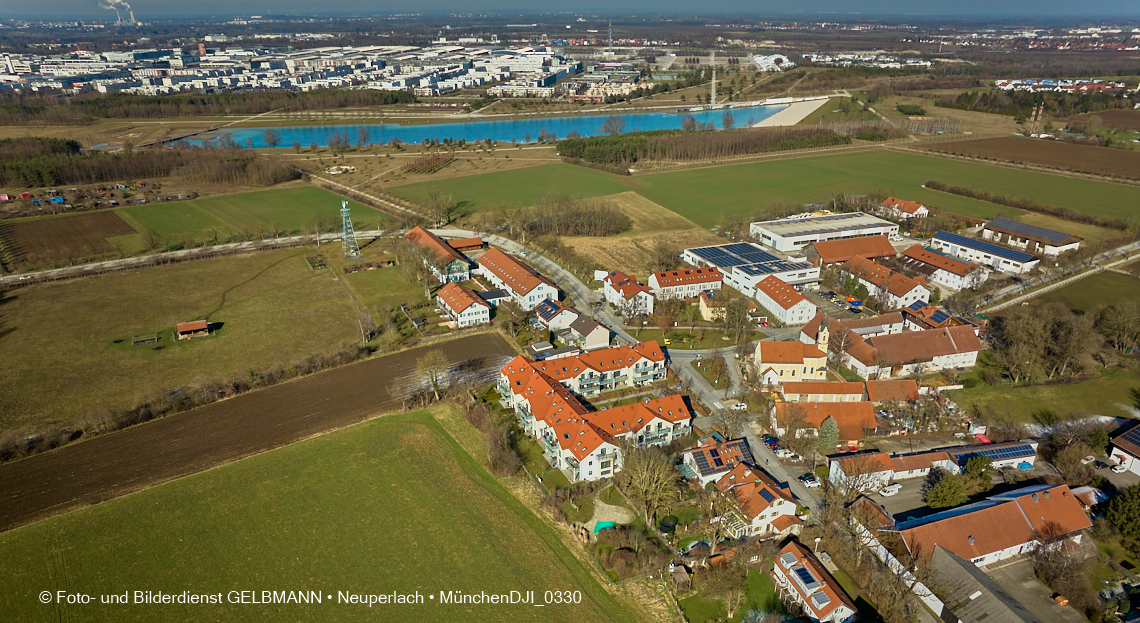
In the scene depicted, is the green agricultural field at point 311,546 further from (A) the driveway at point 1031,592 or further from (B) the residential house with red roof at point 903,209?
(B) the residential house with red roof at point 903,209

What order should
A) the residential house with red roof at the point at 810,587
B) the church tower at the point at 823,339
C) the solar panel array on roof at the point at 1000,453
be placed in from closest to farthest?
the residential house with red roof at the point at 810,587 < the solar panel array on roof at the point at 1000,453 < the church tower at the point at 823,339

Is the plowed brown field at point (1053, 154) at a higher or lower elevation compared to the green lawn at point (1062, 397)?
higher

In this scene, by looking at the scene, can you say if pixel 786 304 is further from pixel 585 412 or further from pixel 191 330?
pixel 191 330

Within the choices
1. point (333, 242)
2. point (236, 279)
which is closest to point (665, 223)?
point (333, 242)

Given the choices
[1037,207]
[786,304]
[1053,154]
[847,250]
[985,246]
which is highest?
[1053,154]

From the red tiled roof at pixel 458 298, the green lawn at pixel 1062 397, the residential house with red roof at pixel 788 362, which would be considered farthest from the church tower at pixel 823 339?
the red tiled roof at pixel 458 298

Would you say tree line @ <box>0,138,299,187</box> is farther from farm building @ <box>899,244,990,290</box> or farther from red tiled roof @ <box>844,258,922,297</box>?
farm building @ <box>899,244,990,290</box>

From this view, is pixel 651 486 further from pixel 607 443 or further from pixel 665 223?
pixel 665 223

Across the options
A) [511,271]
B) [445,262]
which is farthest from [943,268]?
[445,262]
